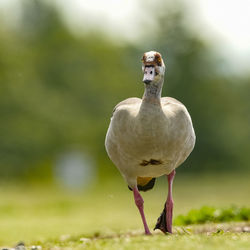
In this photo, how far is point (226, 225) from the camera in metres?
12.0

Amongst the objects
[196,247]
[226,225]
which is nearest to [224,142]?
[226,225]

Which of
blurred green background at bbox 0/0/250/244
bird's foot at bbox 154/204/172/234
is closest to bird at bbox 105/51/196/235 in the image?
bird's foot at bbox 154/204/172/234

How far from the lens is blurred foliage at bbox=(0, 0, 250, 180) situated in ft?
173

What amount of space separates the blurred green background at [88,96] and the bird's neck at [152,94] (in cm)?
3820

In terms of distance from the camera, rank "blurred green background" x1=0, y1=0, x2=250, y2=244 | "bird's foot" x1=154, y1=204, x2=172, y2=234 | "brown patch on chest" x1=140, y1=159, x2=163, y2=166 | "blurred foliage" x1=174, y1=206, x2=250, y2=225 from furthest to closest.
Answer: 1. "blurred green background" x1=0, y1=0, x2=250, y2=244
2. "blurred foliage" x1=174, y1=206, x2=250, y2=225
3. "bird's foot" x1=154, y1=204, x2=172, y2=234
4. "brown patch on chest" x1=140, y1=159, x2=163, y2=166

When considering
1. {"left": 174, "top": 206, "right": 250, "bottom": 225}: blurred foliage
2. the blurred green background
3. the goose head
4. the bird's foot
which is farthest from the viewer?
the blurred green background

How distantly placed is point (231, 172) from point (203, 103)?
707 centimetres

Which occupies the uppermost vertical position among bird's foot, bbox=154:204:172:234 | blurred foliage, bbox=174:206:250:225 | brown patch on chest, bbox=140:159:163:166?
brown patch on chest, bbox=140:159:163:166

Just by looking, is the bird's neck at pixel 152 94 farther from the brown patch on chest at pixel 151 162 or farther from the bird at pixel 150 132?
the brown patch on chest at pixel 151 162

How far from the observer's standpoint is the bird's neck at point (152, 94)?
9.65m

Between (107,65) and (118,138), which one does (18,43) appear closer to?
(107,65)

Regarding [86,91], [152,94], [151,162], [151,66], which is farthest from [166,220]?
[86,91]

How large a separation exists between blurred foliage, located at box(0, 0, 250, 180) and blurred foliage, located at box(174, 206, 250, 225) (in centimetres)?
3869

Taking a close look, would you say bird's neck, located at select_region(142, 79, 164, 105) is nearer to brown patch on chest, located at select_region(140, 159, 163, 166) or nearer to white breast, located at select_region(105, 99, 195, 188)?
white breast, located at select_region(105, 99, 195, 188)
